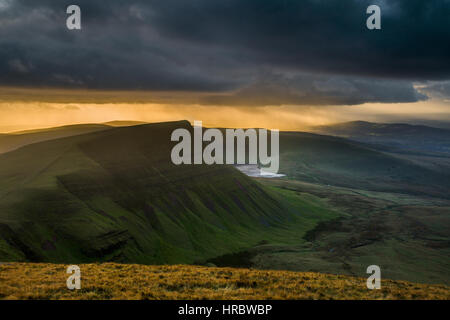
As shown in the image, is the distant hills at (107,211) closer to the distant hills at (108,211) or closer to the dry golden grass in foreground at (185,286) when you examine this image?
the distant hills at (108,211)

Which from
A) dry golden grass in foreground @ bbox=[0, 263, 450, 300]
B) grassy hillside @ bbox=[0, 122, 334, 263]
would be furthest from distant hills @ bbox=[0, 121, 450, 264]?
dry golden grass in foreground @ bbox=[0, 263, 450, 300]

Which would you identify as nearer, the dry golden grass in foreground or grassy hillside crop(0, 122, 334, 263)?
the dry golden grass in foreground

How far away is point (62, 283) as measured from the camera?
2666cm

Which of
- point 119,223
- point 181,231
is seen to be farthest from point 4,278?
point 181,231

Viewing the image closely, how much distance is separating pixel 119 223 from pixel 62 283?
10004 centimetres

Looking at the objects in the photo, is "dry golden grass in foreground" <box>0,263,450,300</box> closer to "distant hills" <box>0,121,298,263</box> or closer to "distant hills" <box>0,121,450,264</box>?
"distant hills" <box>0,121,450,264</box>

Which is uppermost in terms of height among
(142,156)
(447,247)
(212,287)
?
(142,156)

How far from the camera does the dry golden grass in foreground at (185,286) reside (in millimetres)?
24266

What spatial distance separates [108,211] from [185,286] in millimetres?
111275

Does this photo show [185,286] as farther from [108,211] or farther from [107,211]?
[108,211]

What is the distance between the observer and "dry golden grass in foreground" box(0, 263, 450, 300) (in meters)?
24.3

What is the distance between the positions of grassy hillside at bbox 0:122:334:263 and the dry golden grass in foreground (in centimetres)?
5626
